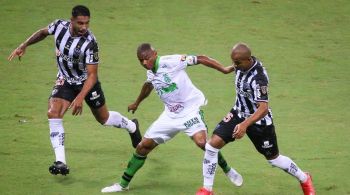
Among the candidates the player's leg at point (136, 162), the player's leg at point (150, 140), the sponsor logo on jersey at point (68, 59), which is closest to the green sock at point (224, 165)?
the player's leg at point (150, 140)

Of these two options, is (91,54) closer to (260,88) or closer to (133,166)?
(133,166)

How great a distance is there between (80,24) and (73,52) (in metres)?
0.43

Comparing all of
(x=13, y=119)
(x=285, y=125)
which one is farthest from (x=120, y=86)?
(x=285, y=125)

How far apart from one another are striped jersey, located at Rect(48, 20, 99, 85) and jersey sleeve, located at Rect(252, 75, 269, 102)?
8.21 feet

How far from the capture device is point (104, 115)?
11352 mm

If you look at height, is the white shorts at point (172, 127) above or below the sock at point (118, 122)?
above

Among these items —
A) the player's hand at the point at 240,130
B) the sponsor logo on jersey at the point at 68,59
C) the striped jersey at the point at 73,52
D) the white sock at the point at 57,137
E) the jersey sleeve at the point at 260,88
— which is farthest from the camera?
the sponsor logo on jersey at the point at 68,59

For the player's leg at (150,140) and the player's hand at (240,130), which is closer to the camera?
the player's hand at (240,130)

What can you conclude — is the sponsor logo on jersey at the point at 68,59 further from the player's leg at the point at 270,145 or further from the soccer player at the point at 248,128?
the player's leg at the point at 270,145

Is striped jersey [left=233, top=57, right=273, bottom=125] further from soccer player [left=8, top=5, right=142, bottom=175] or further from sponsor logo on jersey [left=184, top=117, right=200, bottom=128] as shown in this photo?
soccer player [left=8, top=5, right=142, bottom=175]

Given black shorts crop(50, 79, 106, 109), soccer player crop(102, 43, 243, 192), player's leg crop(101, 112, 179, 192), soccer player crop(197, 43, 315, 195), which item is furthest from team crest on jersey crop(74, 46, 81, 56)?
soccer player crop(197, 43, 315, 195)

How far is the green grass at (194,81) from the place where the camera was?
1070cm

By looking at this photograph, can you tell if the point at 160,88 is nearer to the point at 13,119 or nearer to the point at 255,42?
the point at 13,119

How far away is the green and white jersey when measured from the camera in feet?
32.8
